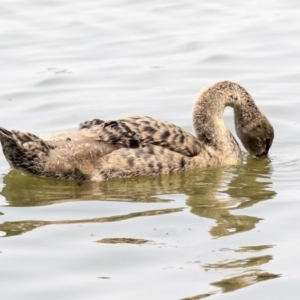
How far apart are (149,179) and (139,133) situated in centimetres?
44

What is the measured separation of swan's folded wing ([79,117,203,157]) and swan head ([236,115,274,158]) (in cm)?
100

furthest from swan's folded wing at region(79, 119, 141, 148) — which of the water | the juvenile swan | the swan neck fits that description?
the swan neck

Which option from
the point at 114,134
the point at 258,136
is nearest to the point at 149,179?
the point at 114,134

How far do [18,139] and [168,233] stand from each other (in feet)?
6.61

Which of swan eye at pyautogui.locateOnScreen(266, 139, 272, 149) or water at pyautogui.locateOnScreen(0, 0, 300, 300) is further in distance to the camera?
swan eye at pyautogui.locateOnScreen(266, 139, 272, 149)

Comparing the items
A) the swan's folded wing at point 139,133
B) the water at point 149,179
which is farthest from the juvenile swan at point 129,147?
the water at point 149,179

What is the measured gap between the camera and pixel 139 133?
9500 mm

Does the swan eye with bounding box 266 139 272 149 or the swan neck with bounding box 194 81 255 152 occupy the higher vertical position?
the swan neck with bounding box 194 81 255 152

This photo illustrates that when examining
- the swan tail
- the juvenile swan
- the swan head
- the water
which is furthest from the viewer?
the swan head

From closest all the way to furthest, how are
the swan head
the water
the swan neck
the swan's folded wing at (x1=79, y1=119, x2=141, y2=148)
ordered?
the water, the swan's folded wing at (x1=79, y1=119, x2=141, y2=148), the swan neck, the swan head

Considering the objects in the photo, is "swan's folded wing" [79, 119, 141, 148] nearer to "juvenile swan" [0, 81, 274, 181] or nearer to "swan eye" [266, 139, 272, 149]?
"juvenile swan" [0, 81, 274, 181]

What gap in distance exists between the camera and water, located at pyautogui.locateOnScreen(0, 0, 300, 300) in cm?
687

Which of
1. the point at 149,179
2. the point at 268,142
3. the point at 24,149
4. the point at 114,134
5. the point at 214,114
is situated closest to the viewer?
the point at 24,149

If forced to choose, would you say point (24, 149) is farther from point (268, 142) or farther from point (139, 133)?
point (268, 142)
